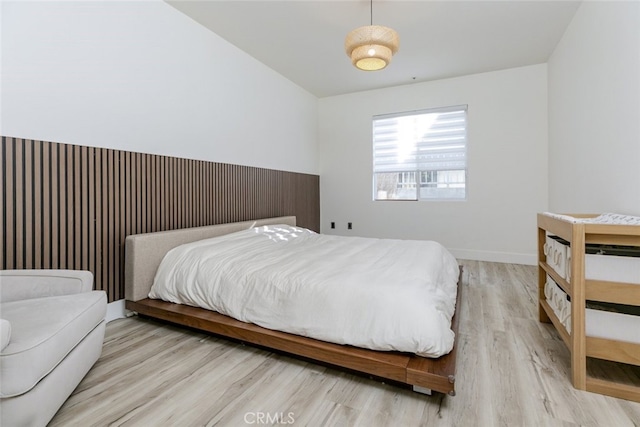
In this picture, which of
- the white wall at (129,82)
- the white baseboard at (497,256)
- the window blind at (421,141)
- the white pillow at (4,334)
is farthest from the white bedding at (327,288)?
the window blind at (421,141)

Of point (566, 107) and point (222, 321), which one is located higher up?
point (566, 107)

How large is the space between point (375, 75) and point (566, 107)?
7.90 ft

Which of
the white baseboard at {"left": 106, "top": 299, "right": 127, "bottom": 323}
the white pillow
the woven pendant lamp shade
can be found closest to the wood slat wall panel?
the white baseboard at {"left": 106, "top": 299, "right": 127, "bottom": 323}

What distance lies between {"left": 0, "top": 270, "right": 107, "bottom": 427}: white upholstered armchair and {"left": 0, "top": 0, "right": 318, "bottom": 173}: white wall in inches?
39.9

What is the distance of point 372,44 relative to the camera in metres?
2.31

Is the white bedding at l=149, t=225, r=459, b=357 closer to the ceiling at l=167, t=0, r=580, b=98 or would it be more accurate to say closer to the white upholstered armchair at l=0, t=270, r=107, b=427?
the white upholstered armchair at l=0, t=270, r=107, b=427

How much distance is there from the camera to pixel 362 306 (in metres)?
1.59

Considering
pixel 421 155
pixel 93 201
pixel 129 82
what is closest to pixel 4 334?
pixel 93 201

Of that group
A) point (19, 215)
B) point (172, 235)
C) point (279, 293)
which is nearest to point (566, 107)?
point (279, 293)

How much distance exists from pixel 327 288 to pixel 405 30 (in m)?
3.02

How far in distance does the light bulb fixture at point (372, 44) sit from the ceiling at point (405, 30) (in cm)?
69

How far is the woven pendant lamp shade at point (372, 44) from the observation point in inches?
89.4

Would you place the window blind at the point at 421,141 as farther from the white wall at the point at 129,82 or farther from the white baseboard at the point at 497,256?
the white wall at the point at 129,82

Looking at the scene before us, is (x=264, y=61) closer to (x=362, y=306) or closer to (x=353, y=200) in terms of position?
(x=353, y=200)
